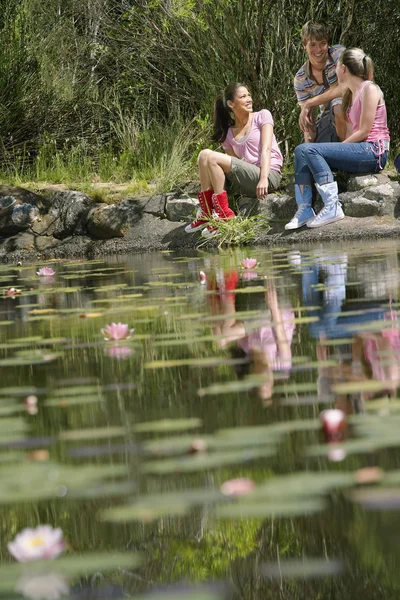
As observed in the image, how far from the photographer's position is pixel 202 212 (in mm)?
8227

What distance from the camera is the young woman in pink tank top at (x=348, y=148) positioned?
7.56 m

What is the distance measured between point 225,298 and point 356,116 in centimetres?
423

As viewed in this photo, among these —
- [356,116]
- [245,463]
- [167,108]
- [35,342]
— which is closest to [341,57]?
[356,116]

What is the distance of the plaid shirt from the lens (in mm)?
7996

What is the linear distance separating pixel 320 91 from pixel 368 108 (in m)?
0.73

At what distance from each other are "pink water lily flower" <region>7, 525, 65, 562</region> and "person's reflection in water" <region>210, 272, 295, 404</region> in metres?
0.79

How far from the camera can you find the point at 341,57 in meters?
7.61

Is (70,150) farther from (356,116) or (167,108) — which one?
(356,116)

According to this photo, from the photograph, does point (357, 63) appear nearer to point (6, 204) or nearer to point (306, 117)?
point (306, 117)

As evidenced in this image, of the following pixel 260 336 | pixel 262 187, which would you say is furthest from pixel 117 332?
pixel 262 187

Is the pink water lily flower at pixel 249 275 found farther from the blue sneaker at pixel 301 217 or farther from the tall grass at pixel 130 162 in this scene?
the tall grass at pixel 130 162

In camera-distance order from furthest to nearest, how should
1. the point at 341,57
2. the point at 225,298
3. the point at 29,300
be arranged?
1. the point at 341,57
2. the point at 29,300
3. the point at 225,298

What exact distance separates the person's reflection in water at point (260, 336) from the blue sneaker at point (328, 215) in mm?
3815

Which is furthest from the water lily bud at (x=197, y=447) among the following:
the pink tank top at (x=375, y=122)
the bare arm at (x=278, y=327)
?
the pink tank top at (x=375, y=122)
